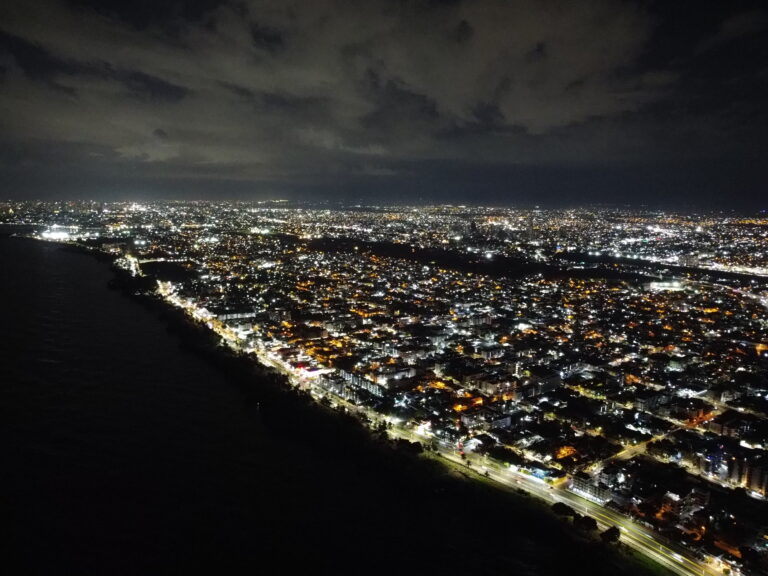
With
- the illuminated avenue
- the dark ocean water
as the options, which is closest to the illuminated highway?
the illuminated avenue

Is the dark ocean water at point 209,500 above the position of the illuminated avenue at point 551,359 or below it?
below

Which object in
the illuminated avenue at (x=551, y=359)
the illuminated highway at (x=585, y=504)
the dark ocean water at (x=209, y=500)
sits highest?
the illuminated avenue at (x=551, y=359)

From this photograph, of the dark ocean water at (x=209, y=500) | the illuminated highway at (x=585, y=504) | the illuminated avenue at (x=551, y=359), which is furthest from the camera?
the illuminated avenue at (x=551, y=359)

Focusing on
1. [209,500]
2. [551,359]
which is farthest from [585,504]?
[551,359]

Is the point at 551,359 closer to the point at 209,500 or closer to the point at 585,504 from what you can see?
the point at 585,504

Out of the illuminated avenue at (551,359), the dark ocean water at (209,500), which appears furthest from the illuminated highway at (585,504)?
the dark ocean water at (209,500)

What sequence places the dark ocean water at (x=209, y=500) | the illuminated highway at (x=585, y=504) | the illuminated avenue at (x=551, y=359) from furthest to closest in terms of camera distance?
1. the illuminated avenue at (x=551, y=359)
2. the dark ocean water at (x=209, y=500)
3. the illuminated highway at (x=585, y=504)

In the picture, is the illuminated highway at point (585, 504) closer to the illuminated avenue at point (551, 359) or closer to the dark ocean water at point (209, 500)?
the illuminated avenue at point (551, 359)

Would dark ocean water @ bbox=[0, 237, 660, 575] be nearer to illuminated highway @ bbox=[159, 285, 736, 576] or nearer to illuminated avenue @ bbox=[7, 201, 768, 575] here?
illuminated highway @ bbox=[159, 285, 736, 576]
